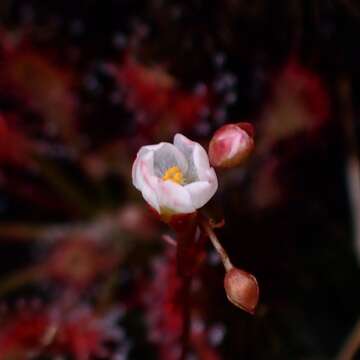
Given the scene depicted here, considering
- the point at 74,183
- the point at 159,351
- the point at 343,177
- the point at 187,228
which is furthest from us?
the point at 74,183

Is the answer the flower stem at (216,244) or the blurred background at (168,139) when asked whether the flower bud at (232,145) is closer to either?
the flower stem at (216,244)

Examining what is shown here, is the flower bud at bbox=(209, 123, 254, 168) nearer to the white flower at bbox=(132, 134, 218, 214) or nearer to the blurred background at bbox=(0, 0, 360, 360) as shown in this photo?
the white flower at bbox=(132, 134, 218, 214)

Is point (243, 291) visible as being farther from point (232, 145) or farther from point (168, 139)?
point (168, 139)

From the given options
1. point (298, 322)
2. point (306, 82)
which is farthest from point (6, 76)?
point (298, 322)

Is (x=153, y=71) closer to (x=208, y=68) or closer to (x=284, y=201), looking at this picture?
(x=208, y=68)

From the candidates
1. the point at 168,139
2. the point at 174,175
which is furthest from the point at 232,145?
the point at 168,139

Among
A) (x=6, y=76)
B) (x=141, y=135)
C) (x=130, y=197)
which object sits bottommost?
(x=130, y=197)
